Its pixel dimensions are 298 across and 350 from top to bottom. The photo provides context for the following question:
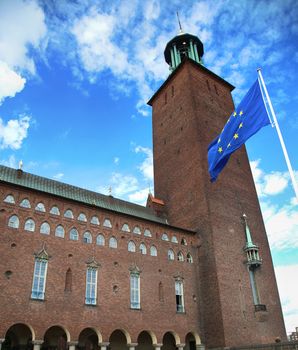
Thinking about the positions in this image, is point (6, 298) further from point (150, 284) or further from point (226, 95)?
point (226, 95)

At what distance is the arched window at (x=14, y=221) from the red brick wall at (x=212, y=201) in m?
14.8

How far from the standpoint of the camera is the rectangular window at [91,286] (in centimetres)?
2245

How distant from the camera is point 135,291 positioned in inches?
982

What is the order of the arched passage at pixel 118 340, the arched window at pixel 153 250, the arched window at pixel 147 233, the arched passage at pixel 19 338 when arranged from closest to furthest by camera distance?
the arched passage at pixel 19 338, the arched passage at pixel 118 340, the arched window at pixel 153 250, the arched window at pixel 147 233

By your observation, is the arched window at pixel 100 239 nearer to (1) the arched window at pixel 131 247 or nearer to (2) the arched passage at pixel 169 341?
(1) the arched window at pixel 131 247

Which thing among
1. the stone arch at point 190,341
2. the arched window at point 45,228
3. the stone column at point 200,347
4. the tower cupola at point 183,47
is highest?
the tower cupola at point 183,47

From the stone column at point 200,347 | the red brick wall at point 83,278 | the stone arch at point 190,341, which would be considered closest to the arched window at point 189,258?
the red brick wall at point 83,278

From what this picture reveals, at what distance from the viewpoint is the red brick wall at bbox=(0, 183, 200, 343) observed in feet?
66.2

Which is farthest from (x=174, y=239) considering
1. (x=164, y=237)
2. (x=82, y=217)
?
(x=82, y=217)

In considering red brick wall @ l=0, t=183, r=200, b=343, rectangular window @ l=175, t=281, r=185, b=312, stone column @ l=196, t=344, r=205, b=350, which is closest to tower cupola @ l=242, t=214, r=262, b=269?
red brick wall @ l=0, t=183, r=200, b=343

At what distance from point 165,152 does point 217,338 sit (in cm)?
1904

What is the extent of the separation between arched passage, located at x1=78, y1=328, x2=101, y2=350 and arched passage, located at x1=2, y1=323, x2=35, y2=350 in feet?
11.0

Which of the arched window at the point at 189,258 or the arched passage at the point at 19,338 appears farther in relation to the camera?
the arched window at the point at 189,258

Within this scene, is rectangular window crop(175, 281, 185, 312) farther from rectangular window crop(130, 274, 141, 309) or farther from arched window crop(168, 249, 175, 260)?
rectangular window crop(130, 274, 141, 309)
